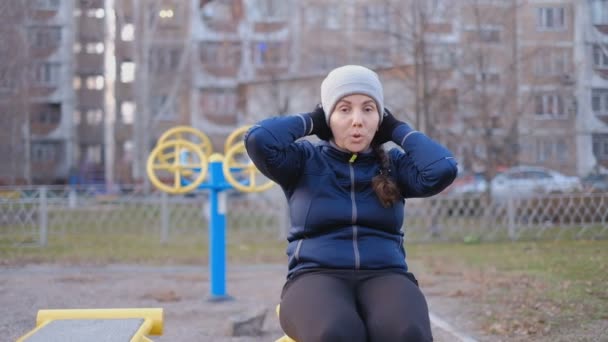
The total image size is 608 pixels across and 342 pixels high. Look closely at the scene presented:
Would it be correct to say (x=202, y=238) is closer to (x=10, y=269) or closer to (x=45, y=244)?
(x=45, y=244)

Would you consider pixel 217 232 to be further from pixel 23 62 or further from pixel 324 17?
pixel 324 17

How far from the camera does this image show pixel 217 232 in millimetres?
5949

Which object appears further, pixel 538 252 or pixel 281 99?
pixel 281 99

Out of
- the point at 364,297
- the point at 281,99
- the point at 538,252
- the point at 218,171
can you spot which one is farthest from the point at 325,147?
the point at 281,99

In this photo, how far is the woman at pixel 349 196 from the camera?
7.92 feet

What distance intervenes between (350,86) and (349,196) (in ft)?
1.50

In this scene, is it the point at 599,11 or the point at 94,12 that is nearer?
the point at 599,11

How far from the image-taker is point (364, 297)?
2.47 m

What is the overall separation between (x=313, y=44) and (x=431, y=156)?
20.1 meters

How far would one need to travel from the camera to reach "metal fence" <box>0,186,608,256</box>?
11.7 m

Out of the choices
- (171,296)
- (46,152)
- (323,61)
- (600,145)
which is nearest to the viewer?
(600,145)

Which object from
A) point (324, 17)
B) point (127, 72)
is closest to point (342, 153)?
point (324, 17)

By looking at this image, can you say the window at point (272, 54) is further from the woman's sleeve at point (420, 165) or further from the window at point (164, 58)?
the woman's sleeve at point (420, 165)

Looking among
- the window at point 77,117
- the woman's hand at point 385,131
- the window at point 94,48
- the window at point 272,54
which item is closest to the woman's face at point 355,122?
the woman's hand at point 385,131
